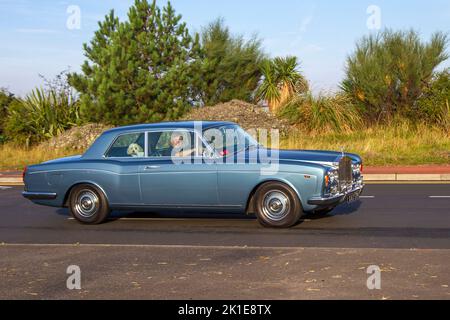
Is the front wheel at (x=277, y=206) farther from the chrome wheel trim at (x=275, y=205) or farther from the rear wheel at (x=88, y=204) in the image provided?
the rear wheel at (x=88, y=204)

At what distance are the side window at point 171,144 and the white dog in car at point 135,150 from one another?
Answer: 145 millimetres

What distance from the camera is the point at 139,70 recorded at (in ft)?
97.3

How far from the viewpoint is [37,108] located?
103 feet

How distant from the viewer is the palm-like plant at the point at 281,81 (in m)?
32.1

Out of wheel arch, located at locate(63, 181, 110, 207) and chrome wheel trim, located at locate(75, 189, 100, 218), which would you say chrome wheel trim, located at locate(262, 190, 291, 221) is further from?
chrome wheel trim, located at locate(75, 189, 100, 218)

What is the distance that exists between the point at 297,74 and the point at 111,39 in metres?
8.52

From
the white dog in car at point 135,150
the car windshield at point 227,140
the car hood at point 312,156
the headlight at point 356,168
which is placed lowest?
the headlight at point 356,168

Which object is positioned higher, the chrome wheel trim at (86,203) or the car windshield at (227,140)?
the car windshield at (227,140)

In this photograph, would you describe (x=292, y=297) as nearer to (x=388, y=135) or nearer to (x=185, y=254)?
(x=185, y=254)

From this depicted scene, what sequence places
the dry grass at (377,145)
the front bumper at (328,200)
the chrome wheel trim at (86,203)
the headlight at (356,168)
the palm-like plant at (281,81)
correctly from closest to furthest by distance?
the front bumper at (328,200), the headlight at (356,168), the chrome wheel trim at (86,203), the dry grass at (377,145), the palm-like plant at (281,81)

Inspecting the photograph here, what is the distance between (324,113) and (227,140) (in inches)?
727

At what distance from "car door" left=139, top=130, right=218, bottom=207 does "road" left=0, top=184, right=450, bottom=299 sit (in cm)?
42

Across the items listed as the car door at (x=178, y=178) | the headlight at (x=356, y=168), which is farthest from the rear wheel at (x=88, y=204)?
the headlight at (x=356, y=168)

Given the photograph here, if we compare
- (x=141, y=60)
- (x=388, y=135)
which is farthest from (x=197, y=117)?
(x=388, y=135)
